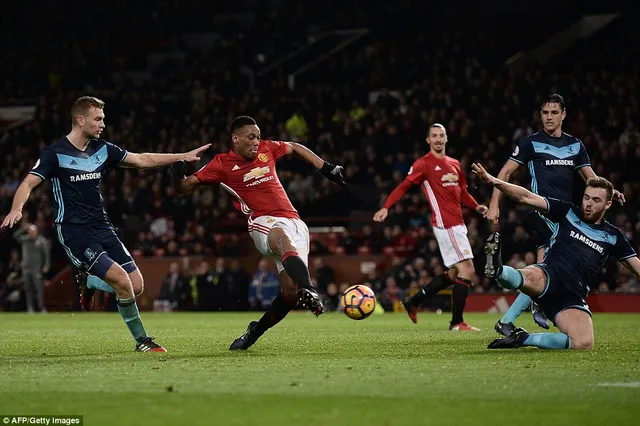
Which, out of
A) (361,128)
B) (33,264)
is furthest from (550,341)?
(361,128)

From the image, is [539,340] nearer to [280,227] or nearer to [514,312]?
[514,312]

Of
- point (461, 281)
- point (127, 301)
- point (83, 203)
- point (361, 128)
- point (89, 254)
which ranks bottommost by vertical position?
point (127, 301)

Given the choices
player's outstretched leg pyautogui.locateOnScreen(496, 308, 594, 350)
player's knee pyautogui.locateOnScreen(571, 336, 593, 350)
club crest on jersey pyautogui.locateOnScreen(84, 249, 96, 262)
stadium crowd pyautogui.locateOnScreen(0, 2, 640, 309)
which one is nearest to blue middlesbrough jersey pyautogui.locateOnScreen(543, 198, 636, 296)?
player's outstretched leg pyautogui.locateOnScreen(496, 308, 594, 350)

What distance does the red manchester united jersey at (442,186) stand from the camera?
14.9 meters

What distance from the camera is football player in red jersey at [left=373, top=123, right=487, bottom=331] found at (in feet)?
48.5

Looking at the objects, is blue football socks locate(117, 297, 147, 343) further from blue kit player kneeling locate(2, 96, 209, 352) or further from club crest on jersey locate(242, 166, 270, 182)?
club crest on jersey locate(242, 166, 270, 182)

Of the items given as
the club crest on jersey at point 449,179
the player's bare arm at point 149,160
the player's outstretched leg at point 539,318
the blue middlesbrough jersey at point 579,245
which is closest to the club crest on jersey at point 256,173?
the player's bare arm at point 149,160

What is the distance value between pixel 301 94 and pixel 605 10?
9.59 meters

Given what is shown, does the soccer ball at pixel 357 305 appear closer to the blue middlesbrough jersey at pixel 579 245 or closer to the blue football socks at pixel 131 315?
the blue middlesbrough jersey at pixel 579 245

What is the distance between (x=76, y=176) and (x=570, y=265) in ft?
16.1

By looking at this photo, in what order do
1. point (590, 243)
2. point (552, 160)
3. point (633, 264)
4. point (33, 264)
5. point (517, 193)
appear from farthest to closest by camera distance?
point (33, 264) → point (552, 160) → point (590, 243) → point (633, 264) → point (517, 193)

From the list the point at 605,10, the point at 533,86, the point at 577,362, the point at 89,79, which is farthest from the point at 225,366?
the point at 89,79

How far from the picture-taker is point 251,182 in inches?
419

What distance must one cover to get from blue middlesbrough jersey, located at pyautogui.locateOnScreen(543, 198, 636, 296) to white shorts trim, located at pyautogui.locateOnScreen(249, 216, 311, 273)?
2.37 meters
